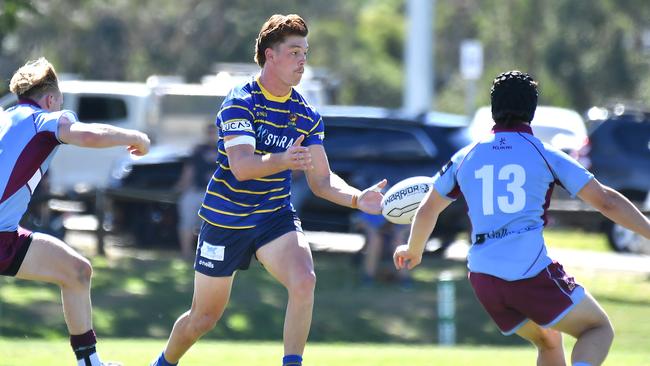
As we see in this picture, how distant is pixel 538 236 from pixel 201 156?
12.1 metres

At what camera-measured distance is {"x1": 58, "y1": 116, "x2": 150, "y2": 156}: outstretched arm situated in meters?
6.70

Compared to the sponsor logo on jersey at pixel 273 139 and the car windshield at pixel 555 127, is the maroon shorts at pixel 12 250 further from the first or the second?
the car windshield at pixel 555 127

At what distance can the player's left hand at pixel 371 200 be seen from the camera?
7.06 m

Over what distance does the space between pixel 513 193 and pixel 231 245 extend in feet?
5.63

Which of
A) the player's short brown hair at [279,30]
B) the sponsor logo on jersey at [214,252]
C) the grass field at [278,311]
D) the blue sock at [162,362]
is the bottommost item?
the grass field at [278,311]

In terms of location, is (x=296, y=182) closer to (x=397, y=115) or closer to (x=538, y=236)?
(x=397, y=115)

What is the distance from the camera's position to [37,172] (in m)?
7.07

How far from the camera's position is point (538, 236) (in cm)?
622

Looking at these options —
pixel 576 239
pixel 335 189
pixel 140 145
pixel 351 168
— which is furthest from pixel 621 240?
pixel 140 145

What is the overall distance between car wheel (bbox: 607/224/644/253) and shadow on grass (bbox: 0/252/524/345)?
11.5 ft

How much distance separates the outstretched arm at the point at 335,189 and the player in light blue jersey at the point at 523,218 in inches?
31.2

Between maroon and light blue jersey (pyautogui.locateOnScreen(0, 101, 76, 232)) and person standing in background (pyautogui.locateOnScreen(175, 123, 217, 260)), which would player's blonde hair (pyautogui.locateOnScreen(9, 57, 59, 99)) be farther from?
person standing in background (pyautogui.locateOnScreen(175, 123, 217, 260))

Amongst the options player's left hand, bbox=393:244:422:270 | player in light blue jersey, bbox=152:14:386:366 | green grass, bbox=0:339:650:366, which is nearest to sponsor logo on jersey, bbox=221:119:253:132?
player in light blue jersey, bbox=152:14:386:366

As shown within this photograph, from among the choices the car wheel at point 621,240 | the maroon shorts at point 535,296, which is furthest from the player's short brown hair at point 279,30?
the car wheel at point 621,240
